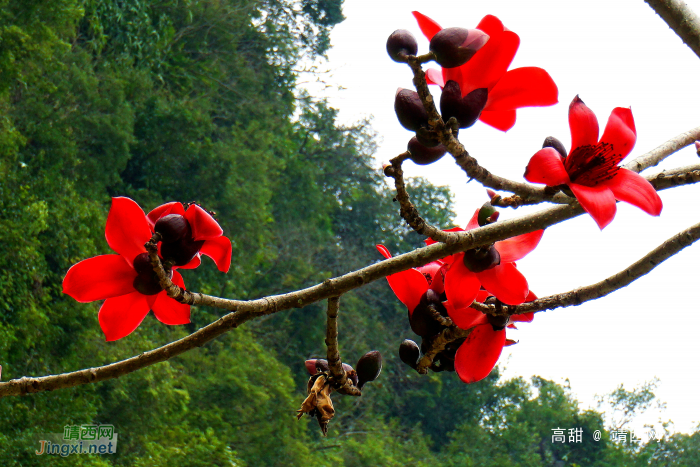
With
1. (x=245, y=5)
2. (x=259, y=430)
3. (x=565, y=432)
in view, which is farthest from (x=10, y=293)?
(x=565, y=432)

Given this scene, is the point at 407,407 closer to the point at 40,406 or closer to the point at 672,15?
the point at 40,406

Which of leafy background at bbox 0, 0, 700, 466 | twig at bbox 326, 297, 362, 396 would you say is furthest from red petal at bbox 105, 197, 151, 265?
leafy background at bbox 0, 0, 700, 466

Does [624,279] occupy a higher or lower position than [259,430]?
lower

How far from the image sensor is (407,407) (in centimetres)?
1523

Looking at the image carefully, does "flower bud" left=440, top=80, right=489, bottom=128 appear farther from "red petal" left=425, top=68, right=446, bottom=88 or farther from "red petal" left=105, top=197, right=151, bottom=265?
"red petal" left=105, top=197, right=151, bottom=265

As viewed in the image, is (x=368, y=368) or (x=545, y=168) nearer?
(x=545, y=168)

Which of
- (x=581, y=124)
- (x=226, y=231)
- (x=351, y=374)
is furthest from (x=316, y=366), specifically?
(x=226, y=231)

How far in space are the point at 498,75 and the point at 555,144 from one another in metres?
0.05

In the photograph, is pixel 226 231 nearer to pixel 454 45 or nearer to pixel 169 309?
pixel 169 309

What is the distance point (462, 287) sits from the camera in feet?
1.37

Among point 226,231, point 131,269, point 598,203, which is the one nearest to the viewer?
point 598,203

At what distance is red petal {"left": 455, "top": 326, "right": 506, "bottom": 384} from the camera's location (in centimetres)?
44

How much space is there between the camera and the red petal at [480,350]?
44cm

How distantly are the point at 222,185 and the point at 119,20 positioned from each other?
2.77 m
